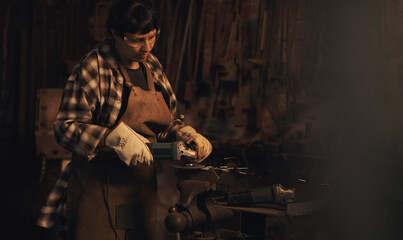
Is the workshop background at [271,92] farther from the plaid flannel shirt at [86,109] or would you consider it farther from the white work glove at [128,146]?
the plaid flannel shirt at [86,109]

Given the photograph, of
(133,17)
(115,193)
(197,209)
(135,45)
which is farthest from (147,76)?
(197,209)

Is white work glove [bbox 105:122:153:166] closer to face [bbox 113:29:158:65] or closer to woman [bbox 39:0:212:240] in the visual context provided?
woman [bbox 39:0:212:240]

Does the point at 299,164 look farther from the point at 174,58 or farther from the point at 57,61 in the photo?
the point at 57,61

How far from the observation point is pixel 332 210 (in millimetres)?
3066

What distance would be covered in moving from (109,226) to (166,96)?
736 mm

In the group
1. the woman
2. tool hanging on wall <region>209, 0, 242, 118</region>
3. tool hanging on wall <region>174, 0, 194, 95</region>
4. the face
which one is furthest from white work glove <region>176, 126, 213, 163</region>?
tool hanging on wall <region>174, 0, 194, 95</region>

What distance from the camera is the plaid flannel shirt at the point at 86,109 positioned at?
2.10 metres

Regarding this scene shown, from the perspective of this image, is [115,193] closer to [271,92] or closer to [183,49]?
[271,92]

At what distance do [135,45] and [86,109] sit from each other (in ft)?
1.23

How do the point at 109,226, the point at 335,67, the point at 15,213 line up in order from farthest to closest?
the point at 15,213, the point at 335,67, the point at 109,226

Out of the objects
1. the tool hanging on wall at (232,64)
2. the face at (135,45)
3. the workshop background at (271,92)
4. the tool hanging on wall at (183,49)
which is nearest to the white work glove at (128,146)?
the face at (135,45)

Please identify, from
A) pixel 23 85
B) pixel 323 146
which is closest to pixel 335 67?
pixel 323 146

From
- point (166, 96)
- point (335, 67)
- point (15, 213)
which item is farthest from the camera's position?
point (15, 213)

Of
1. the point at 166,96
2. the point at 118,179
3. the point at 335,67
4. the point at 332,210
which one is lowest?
the point at 332,210
